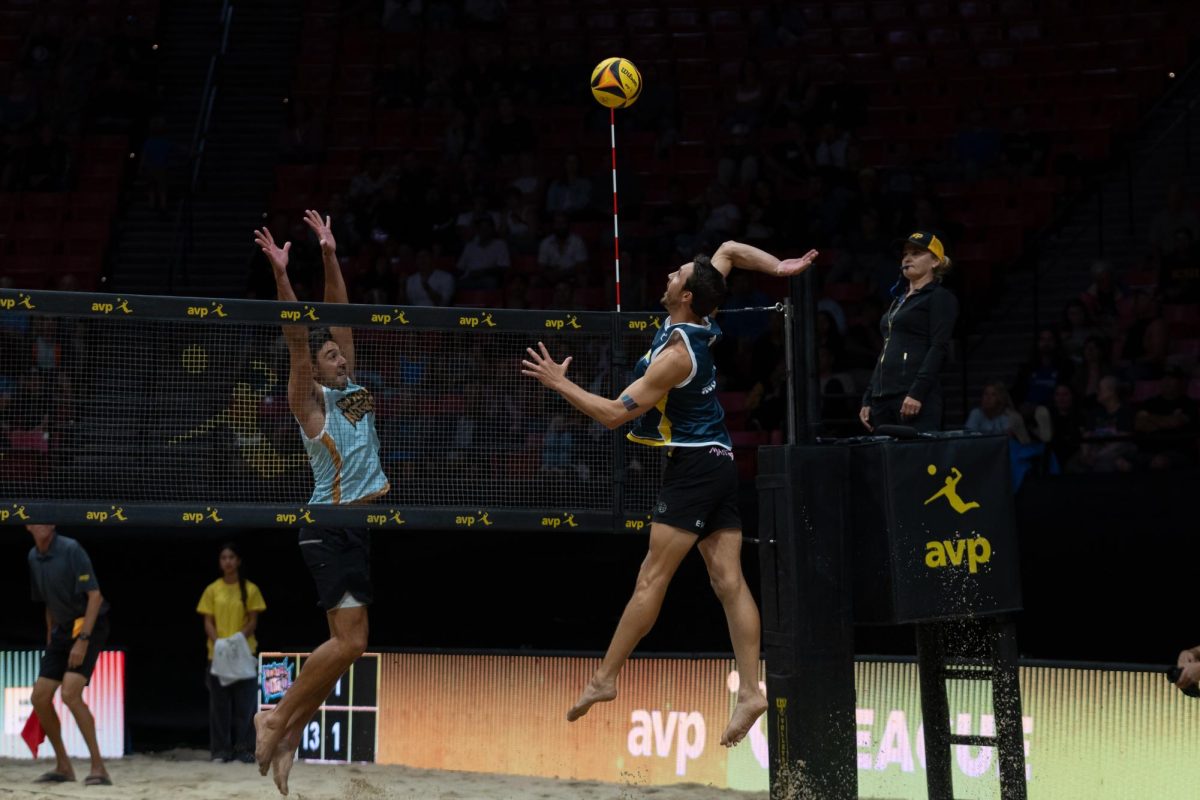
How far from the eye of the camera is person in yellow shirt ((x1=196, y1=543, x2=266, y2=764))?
522 inches

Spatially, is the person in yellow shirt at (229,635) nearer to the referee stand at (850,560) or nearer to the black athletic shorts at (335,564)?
the black athletic shorts at (335,564)

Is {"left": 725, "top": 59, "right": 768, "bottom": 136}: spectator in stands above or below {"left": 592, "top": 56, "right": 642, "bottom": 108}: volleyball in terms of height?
above

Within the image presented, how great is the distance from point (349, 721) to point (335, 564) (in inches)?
191

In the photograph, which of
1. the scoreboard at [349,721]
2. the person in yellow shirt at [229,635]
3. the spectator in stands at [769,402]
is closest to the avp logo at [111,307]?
the person in yellow shirt at [229,635]

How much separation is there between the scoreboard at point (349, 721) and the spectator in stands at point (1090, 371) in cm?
601

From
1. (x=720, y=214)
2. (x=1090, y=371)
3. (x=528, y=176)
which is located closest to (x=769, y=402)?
(x=1090, y=371)

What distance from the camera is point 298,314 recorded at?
8.16 m

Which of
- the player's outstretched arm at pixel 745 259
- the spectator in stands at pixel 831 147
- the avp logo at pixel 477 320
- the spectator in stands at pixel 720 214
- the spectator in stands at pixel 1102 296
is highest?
the spectator in stands at pixel 831 147

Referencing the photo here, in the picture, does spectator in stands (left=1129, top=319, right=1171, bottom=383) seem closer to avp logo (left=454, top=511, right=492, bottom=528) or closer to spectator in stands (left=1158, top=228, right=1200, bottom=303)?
spectator in stands (left=1158, top=228, right=1200, bottom=303)

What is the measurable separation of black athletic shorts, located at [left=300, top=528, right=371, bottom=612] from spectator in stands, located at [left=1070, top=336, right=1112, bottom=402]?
22.7 ft

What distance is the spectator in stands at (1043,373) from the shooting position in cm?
1355

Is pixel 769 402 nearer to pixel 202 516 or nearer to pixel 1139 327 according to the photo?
pixel 1139 327

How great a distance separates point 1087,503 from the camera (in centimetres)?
1121

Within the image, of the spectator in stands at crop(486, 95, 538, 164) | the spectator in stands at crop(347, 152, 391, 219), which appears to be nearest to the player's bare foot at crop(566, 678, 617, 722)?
the spectator in stands at crop(347, 152, 391, 219)
